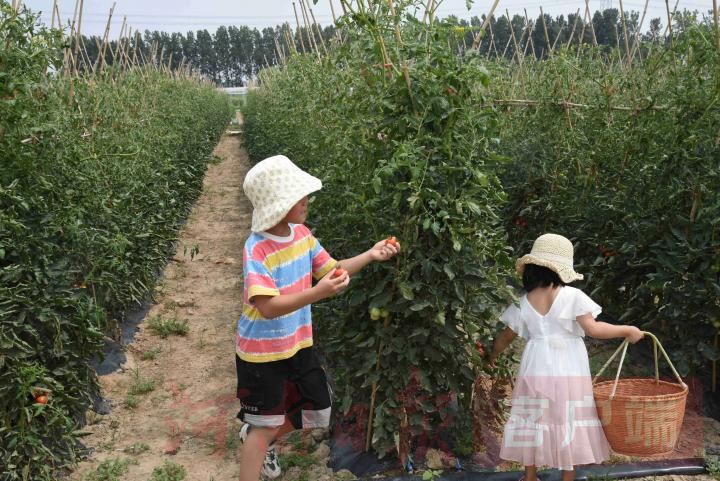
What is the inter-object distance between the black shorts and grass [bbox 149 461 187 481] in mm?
745

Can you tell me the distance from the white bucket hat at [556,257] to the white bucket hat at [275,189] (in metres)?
0.85

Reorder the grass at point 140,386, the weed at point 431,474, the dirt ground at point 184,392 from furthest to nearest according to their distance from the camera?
the grass at point 140,386
the dirt ground at point 184,392
the weed at point 431,474

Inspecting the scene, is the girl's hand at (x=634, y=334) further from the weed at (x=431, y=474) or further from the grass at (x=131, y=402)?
the grass at (x=131, y=402)

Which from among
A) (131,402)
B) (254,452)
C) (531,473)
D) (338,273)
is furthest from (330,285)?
(131,402)

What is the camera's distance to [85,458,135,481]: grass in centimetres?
297

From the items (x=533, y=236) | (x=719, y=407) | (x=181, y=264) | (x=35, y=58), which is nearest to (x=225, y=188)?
(x=181, y=264)

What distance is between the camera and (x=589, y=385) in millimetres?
2430

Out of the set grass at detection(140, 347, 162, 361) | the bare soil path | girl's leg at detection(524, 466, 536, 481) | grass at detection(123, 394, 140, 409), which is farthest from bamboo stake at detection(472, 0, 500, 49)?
grass at detection(140, 347, 162, 361)

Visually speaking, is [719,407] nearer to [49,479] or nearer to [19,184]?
[49,479]

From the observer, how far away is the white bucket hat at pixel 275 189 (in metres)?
2.26

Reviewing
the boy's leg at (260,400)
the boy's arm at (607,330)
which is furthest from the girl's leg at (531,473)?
the boy's leg at (260,400)

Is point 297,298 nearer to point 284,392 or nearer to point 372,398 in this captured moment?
point 284,392

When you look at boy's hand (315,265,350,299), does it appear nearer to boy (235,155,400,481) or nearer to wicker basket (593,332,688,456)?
boy (235,155,400,481)

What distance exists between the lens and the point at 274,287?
2.23m
